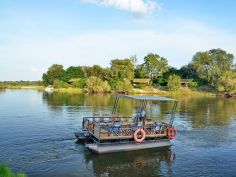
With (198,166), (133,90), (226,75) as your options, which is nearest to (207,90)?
(226,75)

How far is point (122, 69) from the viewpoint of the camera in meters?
111

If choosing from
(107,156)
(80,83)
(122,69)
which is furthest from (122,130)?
(80,83)

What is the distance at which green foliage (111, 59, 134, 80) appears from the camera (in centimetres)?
10919

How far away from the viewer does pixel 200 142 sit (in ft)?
92.6

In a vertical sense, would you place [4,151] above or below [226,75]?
below

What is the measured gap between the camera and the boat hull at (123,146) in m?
23.0

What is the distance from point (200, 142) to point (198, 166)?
722 centimetres

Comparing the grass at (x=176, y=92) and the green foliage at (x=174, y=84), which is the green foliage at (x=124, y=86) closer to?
the grass at (x=176, y=92)

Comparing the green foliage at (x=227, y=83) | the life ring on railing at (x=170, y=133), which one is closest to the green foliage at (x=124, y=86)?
the green foliage at (x=227, y=83)

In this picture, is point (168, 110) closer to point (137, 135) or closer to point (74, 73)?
point (137, 135)

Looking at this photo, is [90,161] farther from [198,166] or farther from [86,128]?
[198,166]

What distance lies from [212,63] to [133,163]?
108 meters

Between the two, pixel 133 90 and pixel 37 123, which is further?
pixel 133 90

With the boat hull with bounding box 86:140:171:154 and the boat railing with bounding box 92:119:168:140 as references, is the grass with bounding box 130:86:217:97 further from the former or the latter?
the boat hull with bounding box 86:140:171:154
